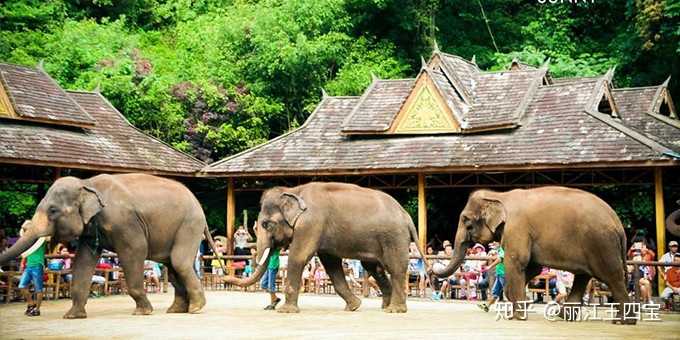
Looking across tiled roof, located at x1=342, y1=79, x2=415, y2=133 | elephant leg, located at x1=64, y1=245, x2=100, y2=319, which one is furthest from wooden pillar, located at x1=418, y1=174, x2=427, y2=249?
elephant leg, located at x1=64, y1=245, x2=100, y2=319

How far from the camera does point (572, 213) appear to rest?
14.4m

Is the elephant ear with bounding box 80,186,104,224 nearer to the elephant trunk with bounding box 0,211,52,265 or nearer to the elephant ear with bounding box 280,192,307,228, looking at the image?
the elephant trunk with bounding box 0,211,52,265

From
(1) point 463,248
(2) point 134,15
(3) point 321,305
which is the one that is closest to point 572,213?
(1) point 463,248

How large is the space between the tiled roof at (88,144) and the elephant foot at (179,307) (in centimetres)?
823

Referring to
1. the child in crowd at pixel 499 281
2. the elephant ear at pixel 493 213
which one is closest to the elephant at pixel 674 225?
the elephant ear at pixel 493 213

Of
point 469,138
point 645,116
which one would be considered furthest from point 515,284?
point 645,116

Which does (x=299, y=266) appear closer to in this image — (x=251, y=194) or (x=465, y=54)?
(x=251, y=194)

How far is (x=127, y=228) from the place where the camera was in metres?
15.3

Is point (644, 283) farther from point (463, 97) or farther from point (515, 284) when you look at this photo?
point (463, 97)

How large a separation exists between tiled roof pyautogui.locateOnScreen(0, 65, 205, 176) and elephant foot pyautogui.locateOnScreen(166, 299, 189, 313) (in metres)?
8.23

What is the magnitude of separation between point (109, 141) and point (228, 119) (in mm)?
8934

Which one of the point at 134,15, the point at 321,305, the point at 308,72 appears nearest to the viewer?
the point at 321,305

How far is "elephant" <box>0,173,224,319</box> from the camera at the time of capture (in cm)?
1491

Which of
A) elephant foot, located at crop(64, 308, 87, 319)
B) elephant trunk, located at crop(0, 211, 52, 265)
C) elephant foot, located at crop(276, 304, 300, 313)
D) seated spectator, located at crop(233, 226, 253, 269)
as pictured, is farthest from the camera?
seated spectator, located at crop(233, 226, 253, 269)
